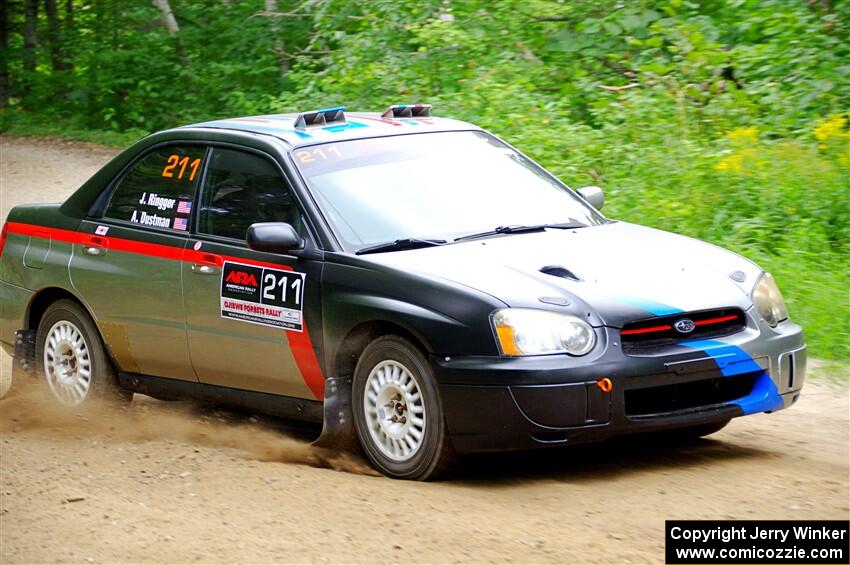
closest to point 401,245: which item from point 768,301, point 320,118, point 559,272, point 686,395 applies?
point 559,272

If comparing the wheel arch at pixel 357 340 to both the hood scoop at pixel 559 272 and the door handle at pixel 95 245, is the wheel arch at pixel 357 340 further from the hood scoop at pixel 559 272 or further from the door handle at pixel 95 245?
the door handle at pixel 95 245

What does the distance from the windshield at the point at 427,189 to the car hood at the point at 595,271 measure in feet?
0.89

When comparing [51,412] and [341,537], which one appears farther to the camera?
[51,412]

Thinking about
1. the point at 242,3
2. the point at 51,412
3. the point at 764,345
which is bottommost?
the point at 51,412

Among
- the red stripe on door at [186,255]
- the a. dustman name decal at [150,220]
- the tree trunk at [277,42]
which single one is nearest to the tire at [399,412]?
the red stripe on door at [186,255]

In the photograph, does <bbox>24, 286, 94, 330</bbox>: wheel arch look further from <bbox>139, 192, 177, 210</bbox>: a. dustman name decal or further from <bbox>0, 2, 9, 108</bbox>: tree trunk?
<bbox>0, 2, 9, 108</bbox>: tree trunk

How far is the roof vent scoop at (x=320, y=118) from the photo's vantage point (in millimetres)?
7323

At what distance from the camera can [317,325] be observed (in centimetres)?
637

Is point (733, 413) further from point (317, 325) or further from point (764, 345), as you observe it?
point (317, 325)

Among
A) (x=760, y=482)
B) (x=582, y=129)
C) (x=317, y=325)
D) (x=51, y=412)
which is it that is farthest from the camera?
(x=582, y=129)

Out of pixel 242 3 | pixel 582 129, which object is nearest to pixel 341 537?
pixel 582 129

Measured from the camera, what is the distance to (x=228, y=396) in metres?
7.04

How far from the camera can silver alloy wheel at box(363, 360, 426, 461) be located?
5.93 metres

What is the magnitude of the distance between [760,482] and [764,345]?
0.66 m
